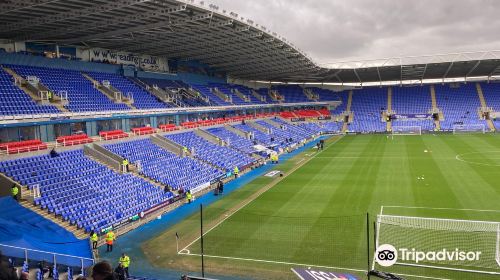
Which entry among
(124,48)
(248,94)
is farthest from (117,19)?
(248,94)

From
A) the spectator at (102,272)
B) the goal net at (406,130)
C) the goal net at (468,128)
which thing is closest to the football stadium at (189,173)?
the spectator at (102,272)

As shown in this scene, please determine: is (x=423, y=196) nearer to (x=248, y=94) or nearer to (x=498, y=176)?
(x=498, y=176)

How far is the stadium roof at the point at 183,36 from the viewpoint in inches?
973

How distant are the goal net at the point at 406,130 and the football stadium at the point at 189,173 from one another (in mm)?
9178

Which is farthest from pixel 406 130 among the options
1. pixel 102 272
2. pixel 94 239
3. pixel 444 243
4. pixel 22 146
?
A: pixel 102 272

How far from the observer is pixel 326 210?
77.8 feet

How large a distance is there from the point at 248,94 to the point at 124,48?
3049 cm

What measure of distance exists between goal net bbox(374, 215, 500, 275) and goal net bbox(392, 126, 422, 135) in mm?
51313

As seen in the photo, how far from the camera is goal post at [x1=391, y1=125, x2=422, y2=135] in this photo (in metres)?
67.8

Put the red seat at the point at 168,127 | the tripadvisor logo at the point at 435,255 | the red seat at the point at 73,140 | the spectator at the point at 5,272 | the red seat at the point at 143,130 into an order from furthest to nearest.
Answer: the red seat at the point at 168,127 < the red seat at the point at 143,130 < the red seat at the point at 73,140 < the tripadvisor logo at the point at 435,255 < the spectator at the point at 5,272

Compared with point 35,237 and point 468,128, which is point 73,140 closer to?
point 35,237

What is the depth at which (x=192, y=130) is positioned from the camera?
43.5 m

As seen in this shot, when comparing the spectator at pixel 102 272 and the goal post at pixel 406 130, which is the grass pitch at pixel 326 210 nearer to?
the spectator at pixel 102 272

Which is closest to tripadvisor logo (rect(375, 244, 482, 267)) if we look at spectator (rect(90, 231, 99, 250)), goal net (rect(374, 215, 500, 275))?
goal net (rect(374, 215, 500, 275))
